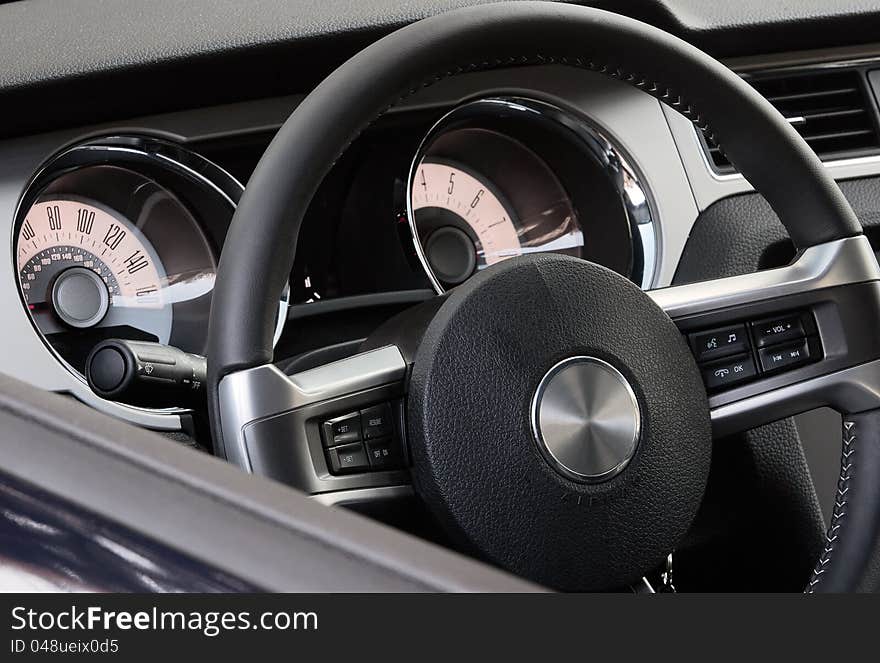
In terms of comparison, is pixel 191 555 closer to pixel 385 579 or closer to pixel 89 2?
pixel 385 579

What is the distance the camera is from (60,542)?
378mm

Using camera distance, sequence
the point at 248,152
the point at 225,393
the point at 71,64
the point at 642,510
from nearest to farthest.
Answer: the point at 225,393 → the point at 642,510 → the point at 71,64 → the point at 248,152

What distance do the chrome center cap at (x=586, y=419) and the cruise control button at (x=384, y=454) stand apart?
120 millimetres

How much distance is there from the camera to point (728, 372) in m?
1.05

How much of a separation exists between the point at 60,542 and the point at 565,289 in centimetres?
61

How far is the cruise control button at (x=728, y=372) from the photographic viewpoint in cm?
105

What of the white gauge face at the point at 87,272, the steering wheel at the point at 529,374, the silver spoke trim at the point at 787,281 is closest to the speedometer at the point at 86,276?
the white gauge face at the point at 87,272

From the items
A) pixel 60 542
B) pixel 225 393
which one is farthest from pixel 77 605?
pixel 225 393

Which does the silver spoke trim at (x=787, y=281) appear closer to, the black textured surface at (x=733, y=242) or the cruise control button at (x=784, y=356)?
the cruise control button at (x=784, y=356)

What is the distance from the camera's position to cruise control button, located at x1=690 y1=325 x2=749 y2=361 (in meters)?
1.05

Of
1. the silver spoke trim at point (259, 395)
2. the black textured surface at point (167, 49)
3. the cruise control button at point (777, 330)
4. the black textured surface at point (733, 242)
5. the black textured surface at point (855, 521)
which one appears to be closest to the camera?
the silver spoke trim at point (259, 395)

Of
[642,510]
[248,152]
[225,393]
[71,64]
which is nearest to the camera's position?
[225,393]

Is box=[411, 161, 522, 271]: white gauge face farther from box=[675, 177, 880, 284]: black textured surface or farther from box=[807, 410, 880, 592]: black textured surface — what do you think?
box=[807, 410, 880, 592]: black textured surface

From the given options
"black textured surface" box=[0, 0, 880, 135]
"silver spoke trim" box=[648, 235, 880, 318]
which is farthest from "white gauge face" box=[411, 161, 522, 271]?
"silver spoke trim" box=[648, 235, 880, 318]
